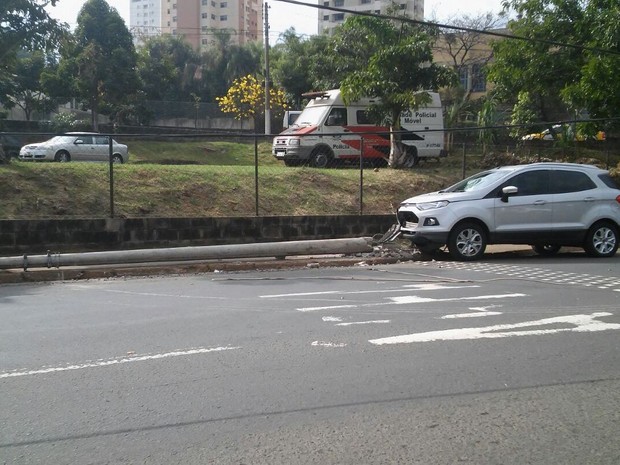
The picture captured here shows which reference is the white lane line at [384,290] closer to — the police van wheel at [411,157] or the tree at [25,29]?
the tree at [25,29]

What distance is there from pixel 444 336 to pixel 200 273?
20.2 feet

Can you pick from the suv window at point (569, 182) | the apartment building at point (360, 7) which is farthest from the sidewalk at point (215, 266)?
the apartment building at point (360, 7)

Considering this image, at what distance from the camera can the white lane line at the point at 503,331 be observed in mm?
6668

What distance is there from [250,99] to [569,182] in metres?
30.8

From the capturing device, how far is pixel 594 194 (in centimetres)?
1299

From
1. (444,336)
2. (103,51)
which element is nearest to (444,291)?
(444,336)

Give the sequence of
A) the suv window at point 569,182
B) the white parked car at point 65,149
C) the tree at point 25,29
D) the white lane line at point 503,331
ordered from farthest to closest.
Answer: the white parked car at point 65,149
the tree at point 25,29
the suv window at point 569,182
the white lane line at point 503,331

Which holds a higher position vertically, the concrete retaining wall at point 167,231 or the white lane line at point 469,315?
the concrete retaining wall at point 167,231

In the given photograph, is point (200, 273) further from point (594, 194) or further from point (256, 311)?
point (594, 194)

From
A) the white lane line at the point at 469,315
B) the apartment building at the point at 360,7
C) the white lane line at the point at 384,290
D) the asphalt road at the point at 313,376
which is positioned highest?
the apartment building at the point at 360,7

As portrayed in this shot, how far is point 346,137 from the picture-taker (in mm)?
22047

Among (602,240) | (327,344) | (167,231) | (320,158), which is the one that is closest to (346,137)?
(320,158)

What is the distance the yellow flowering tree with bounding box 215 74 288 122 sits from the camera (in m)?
41.6

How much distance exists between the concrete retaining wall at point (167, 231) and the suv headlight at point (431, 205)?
3023mm
